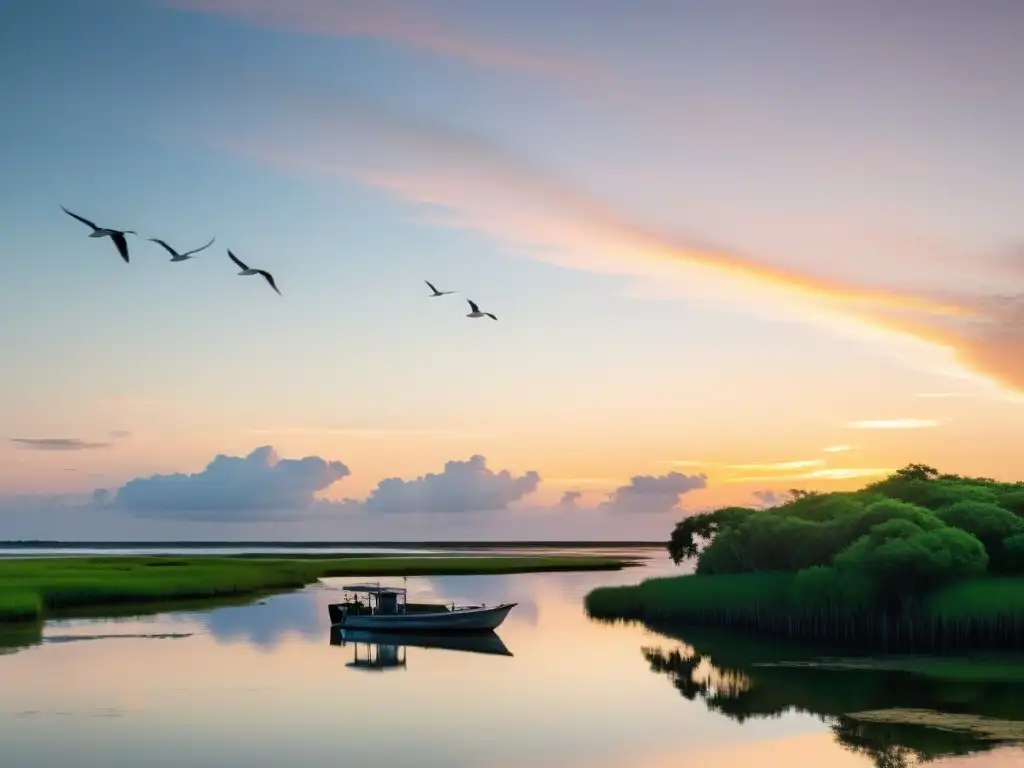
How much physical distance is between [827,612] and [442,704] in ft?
85.5

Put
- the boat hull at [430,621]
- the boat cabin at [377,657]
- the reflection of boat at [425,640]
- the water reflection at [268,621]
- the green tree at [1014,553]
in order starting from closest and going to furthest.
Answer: the boat cabin at [377,657] < the water reflection at [268,621] < the reflection of boat at [425,640] < the green tree at [1014,553] < the boat hull at [430,621]

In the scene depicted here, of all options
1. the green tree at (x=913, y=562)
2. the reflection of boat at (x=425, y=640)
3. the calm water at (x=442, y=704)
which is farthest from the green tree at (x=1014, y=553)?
the reflection of boat at (x=425, y=640)

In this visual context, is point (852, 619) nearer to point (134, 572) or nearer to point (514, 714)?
point (514, 714)

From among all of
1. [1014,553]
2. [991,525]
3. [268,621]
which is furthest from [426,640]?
[1014,553]

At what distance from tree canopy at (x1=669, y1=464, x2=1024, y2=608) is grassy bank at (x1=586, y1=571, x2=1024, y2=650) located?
1.08 m

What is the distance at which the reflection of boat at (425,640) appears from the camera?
5741 centimetres

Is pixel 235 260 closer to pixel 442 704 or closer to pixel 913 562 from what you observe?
pixel 442 704

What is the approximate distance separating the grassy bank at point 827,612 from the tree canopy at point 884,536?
1.08 meters

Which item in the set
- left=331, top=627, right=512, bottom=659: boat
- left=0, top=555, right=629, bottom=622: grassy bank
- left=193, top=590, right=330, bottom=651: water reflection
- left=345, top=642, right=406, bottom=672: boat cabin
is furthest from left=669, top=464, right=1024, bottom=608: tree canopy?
left=0, top=555, right=629, bottom=622: grassy bank

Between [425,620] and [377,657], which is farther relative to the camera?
[425,620]

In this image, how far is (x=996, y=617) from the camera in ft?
167

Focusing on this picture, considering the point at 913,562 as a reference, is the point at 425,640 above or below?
below

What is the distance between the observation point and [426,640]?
6069 cm

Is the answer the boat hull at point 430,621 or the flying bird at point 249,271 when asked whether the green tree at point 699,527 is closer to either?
the boat hull at point 430,621
